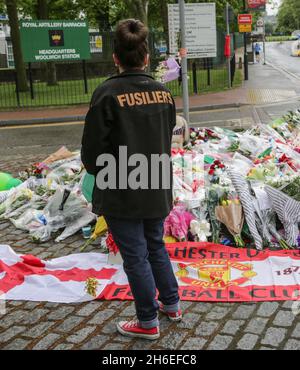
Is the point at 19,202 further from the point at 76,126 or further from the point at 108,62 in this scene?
the point at 108,62

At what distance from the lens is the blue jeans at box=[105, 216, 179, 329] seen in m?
2.95

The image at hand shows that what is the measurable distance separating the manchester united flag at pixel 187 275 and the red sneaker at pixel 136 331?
48 cm

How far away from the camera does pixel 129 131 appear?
2787 mm

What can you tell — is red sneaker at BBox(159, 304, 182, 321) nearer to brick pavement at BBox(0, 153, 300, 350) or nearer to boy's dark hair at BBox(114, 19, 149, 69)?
brick pavement at BBox(0, 153, 300, 350)

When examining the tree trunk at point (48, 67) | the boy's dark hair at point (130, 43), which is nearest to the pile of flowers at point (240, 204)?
the boy's dark hair at point (130, 43)

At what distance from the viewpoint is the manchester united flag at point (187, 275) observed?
12.1 ft

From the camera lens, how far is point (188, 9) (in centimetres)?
1181

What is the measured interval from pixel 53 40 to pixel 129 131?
51.1 ft

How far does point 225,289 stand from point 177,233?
870 millimetres

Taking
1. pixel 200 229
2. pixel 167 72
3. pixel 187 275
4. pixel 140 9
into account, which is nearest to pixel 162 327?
pixel 187 275

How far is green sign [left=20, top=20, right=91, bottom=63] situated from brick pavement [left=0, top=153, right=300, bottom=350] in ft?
48.6

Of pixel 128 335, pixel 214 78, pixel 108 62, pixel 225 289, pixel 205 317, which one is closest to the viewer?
pixel 128 335
